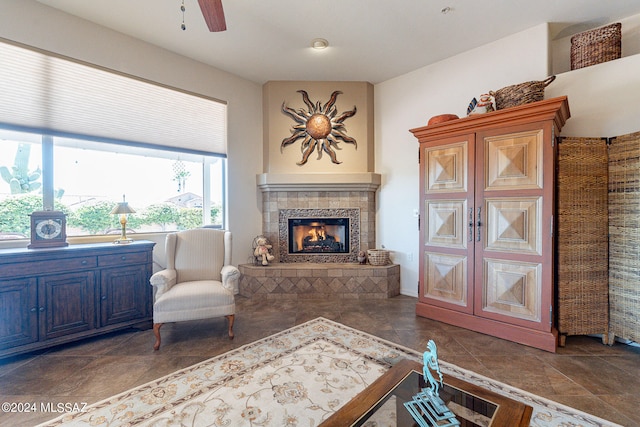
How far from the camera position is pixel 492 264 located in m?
2.80

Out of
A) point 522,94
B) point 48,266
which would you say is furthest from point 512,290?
point 48,266

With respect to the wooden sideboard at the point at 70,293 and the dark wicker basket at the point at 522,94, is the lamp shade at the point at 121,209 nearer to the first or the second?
the wooden sideboard at the point at 70,293

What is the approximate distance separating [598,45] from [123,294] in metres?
5.29

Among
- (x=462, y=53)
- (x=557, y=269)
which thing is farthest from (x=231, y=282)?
(x=462, y=53)

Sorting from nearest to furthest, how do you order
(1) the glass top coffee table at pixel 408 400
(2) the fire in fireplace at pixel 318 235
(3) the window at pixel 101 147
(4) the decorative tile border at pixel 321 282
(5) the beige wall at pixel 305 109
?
1. (1) the glass top coffee table at pixel 408 400
2. (3) the window at pixel 101 147
3. (4) the decorative tile border at pixel 321 282
4. (5) the beige wall at pixel 305 109
5. (2) the fire in fireplace at pixel 318 235

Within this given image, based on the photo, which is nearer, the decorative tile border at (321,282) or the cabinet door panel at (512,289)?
the cabinet door panel at (512,289)

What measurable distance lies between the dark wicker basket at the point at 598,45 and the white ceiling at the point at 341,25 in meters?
0.19

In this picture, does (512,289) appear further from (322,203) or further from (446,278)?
(322,203)

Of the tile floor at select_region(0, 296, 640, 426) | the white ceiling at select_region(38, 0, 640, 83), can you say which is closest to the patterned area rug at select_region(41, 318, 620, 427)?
the tile floor at select_region(0, 296, 640, 426)

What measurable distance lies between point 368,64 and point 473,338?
3464 millimetres

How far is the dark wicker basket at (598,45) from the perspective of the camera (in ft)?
9.09

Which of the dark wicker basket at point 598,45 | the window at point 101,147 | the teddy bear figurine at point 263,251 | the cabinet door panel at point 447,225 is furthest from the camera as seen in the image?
the teddy bear figurine at point 263,251

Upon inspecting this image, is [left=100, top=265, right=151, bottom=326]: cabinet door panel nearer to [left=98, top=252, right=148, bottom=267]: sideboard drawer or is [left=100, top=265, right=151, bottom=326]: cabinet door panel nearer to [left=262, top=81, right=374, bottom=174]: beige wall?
[left=98, top=252, right=148, bottom=267]: sideboard drawer

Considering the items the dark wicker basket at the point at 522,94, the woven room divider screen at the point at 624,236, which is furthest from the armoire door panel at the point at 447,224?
the woven room divider screen at the point at 624,236
